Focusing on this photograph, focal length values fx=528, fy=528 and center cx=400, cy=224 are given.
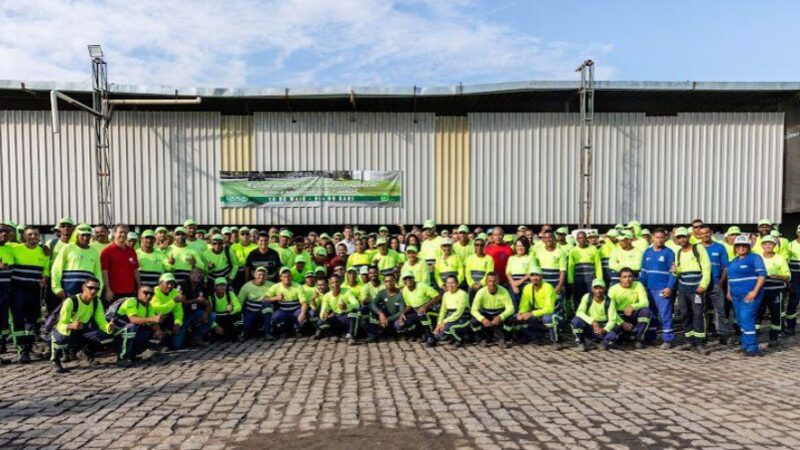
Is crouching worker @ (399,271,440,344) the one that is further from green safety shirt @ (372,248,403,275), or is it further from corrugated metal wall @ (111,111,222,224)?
corrugated metal wall @ (111,111,222,224)

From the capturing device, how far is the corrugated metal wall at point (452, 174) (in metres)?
13.4

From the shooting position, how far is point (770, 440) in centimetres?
411

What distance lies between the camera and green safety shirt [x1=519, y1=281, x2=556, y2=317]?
26.5ft

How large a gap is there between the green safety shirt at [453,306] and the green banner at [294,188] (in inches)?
214

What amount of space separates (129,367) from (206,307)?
1734mm

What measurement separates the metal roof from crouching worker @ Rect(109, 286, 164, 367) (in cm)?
654

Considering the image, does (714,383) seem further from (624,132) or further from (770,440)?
(624,132)

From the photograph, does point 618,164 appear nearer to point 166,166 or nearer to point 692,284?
point 692,284

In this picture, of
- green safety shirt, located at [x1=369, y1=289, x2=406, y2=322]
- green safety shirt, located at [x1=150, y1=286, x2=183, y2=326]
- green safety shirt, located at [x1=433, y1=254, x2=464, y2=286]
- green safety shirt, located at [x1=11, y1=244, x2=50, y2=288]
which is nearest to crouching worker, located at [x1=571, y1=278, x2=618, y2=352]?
green safety shirt, located at [x1=433, y1=254, x2=464, y2=286]

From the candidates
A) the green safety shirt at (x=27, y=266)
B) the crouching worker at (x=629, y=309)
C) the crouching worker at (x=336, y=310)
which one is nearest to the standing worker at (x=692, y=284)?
the crouching worker at (x=629, y=309)

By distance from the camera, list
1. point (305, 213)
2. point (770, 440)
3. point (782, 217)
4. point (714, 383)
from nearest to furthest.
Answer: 1. point (770, 440)
2. point (714, 383)
3. point (305, 213)
4. point (782, 217)

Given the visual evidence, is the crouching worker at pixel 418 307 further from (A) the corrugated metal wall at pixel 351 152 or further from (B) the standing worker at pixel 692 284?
(A) the corrugated metal wall at pixel 351 152

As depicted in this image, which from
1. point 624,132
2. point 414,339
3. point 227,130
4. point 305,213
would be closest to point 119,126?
point 227,130

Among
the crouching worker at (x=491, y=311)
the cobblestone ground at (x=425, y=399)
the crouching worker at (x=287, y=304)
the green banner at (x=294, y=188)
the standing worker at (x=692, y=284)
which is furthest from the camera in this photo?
the green banner at (x=294, y=188)
